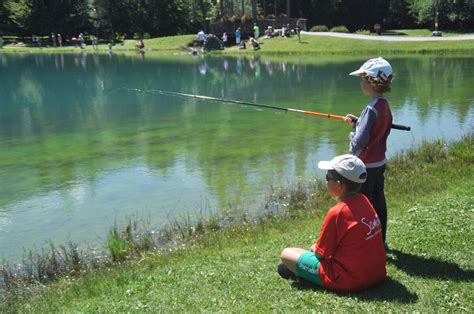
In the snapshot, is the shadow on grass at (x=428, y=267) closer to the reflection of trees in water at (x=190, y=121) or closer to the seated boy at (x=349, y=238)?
the seated boy at (x=349, y=238)

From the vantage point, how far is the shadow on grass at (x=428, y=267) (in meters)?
4.87

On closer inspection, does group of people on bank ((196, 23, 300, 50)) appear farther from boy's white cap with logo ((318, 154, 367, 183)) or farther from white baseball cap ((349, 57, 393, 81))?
boy's white cap with logo ((318, 154, 367, 183))

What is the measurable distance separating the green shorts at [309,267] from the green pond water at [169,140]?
4139mm

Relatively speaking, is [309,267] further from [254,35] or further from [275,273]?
[254,35]

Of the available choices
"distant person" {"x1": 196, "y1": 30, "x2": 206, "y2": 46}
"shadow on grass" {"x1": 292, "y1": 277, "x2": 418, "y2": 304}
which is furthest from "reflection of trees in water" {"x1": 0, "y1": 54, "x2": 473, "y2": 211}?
"distant person" {"x1": 196, "y1": 30, "x2": 206, "y2": 46}

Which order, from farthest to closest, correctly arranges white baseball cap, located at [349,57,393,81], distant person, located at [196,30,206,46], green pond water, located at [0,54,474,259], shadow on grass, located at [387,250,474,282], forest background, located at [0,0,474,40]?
forest background, located at [0,0,474,40] < distant person, located at [196,30,206,46] < green pond water, located at [0,54,474,259] < white baseball cap, located at [349,57,393,81] < shadow on grass, located at [387,250,474,282]

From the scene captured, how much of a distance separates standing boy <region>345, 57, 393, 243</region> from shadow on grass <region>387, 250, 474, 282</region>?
0.39 m

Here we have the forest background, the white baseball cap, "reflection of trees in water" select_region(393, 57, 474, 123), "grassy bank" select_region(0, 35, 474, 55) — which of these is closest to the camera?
the white baseball cap

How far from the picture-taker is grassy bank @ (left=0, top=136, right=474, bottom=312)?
454 cm

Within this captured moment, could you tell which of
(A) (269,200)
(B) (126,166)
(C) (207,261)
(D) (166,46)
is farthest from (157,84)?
(D) (166,46)

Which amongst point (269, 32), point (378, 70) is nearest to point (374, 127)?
point (378, 70)

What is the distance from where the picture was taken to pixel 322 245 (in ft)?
15.1

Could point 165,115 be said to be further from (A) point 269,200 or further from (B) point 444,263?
(B) point 444,263

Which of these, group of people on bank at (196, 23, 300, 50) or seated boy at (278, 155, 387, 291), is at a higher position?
group of people on bank at (196, 23, 300, 50)
